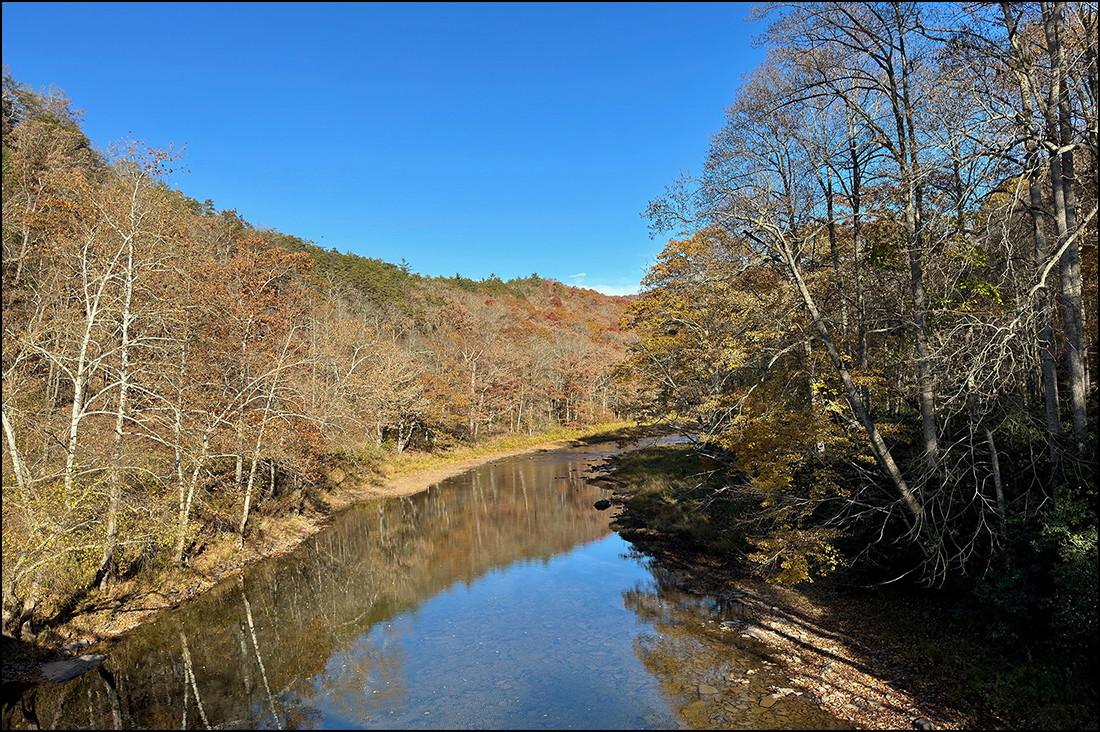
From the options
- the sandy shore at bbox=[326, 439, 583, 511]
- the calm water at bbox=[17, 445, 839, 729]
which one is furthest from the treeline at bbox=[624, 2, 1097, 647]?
the sandy shore at bbox=[326, 439, 583, 511]

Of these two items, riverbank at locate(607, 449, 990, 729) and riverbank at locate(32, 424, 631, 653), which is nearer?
riverbank at locate(607, 449, 990, 729)

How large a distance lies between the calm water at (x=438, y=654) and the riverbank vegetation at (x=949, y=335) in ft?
11.6

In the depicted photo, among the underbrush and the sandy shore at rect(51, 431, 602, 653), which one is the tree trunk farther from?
the sandy shore at rect(51, 431, 602, 653)

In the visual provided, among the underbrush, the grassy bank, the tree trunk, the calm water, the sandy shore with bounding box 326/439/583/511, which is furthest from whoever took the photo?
the sandy shore with bounding box 326/439/583/511

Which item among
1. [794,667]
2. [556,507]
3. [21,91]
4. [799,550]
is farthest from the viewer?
[21,91]

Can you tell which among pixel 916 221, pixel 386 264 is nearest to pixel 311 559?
pixel 916 221

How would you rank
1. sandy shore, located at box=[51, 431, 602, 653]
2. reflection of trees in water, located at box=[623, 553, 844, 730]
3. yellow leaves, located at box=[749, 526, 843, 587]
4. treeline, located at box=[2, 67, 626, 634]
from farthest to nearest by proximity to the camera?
sandy shore, located at box=[51, 431, 602, 653], yellow leaves, located at box=[749, 526, 843, 587], treeline, located at box=[2, 67, 626, 634], reflection of trees in water, located at box=[623, 553, 844, 730]

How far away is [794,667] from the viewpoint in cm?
1098

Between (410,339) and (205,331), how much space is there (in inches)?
1373

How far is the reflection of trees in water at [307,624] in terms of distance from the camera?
34.3ft

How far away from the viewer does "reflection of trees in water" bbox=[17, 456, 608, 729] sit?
10453mm

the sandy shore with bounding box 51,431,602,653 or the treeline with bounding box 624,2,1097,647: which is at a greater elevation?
the treeline with bounding box 624,2,1097,647

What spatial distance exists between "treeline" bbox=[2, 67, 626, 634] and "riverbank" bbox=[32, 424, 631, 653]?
1.90 feet

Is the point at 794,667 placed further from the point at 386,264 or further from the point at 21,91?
the point at 386,264
